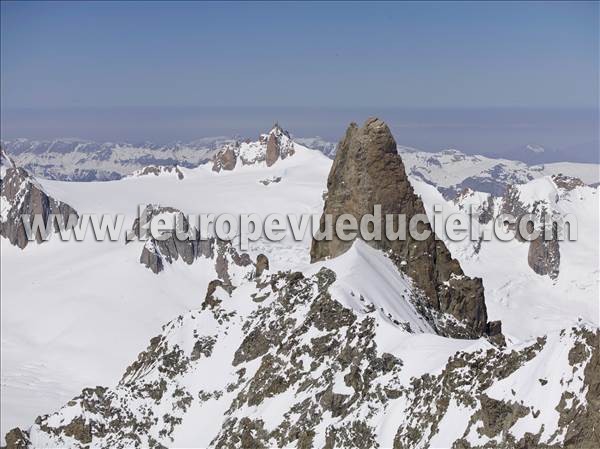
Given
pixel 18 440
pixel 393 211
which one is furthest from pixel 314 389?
pixel 393 211

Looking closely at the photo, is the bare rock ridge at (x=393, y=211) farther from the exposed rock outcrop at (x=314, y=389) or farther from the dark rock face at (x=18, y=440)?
the dark rock face at (x=18, y=440)

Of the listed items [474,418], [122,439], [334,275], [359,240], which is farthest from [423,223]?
[474,418]

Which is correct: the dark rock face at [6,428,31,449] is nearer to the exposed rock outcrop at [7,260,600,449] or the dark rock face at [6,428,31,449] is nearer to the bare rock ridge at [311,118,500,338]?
the exposed rock outcrop at [7,260,600,449]

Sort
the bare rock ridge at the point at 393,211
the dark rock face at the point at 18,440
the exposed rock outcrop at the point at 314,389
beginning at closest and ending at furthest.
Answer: the exposed rock outcrop at the point at 314,389, the dark rock face at the point at 18,440, the bare rock ridge at the point at 393,211

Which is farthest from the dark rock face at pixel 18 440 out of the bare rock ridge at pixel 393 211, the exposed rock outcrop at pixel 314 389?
the bare rock ridge at pixel 393 211

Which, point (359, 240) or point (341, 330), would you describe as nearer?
point (341, 330)

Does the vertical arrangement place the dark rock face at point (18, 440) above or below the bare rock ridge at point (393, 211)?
below

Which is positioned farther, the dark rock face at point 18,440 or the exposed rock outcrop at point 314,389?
the dark rock face at point 18,440

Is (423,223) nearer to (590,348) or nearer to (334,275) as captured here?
(334,275)

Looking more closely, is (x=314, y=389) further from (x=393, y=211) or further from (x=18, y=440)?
(x=393, y=211)
